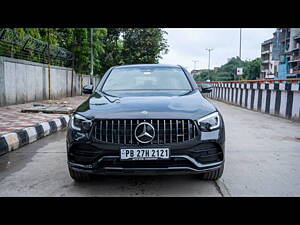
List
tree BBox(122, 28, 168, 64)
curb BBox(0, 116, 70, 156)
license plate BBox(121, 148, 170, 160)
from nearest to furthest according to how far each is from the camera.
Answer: license plate BBox(121, 148, 170, 160) → curb BBox(0, 116, 70, 156) → tree BBox(122, 28, 168, 64)

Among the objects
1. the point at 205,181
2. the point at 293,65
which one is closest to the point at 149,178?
the point at 205,181

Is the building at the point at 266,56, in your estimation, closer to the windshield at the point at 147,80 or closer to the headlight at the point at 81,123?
the windshield at the point at 147,80

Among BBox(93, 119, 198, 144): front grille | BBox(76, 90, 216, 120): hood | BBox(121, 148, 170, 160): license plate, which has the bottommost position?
BBox(121, 148, 170, 160): license plate

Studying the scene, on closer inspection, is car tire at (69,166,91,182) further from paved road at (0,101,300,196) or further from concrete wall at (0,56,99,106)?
concrete wall at (0,56,99,106)

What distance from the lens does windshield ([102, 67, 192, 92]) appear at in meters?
3.88

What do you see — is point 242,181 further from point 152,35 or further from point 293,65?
point 293,65

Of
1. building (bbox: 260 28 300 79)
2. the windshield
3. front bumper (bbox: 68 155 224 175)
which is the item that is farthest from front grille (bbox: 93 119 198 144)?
building (bbox: 260 28 300 79)

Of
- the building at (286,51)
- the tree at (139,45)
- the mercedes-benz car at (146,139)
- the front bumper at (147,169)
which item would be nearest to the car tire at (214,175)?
the mercedes-benz car at (146,139)

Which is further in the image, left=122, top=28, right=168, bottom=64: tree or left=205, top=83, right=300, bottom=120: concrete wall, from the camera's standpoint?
left=122, top=28, right=168, bottom=64: tree

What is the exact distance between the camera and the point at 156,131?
2.68 m

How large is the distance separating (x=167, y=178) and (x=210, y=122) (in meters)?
0.91

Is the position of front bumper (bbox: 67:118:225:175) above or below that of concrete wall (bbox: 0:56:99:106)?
below

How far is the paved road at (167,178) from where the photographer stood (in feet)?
9.43

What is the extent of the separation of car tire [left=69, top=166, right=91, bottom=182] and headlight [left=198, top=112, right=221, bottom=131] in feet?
4.31
